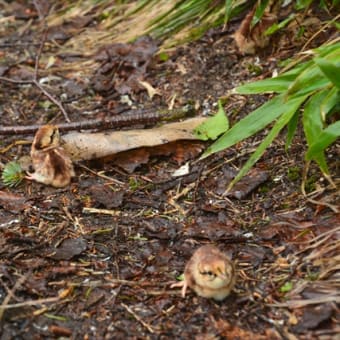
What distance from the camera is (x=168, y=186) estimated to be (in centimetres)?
286

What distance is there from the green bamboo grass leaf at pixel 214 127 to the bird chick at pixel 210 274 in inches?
37.0

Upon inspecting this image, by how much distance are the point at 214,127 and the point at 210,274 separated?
1.11 meters

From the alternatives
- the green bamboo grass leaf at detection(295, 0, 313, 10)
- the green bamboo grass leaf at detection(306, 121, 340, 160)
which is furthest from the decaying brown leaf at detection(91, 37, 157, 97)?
the green bamboo grass leaf at detection(306, 121, 340, 160)

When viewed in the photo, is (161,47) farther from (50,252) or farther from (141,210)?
(50,252)

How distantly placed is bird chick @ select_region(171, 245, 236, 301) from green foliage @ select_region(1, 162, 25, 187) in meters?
1.10

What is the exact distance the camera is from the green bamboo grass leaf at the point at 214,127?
9.93 feet

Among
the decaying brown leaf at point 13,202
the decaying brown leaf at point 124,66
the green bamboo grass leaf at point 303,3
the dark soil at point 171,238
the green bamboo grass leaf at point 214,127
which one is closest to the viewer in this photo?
the dark soil at point 171,238

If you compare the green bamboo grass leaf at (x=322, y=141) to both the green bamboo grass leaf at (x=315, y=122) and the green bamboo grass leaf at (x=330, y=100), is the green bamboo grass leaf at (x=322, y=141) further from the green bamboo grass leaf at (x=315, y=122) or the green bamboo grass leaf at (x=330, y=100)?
the green bamboo grass leaf at (x=330, y=100)

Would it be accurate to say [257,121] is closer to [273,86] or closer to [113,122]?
[273,86]

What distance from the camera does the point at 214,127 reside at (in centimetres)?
305

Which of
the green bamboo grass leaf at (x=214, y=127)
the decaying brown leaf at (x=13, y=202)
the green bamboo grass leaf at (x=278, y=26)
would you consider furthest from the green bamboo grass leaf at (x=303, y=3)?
the decaying brown leaf at (x=13, y=202)

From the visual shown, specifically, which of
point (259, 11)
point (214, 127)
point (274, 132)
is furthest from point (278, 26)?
point (274, 132)

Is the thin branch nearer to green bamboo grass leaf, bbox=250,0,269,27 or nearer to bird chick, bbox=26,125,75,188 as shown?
bird chick, bbox=26,125,75,188

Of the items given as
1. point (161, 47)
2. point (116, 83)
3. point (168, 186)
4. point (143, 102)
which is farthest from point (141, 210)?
point (161, 47)
